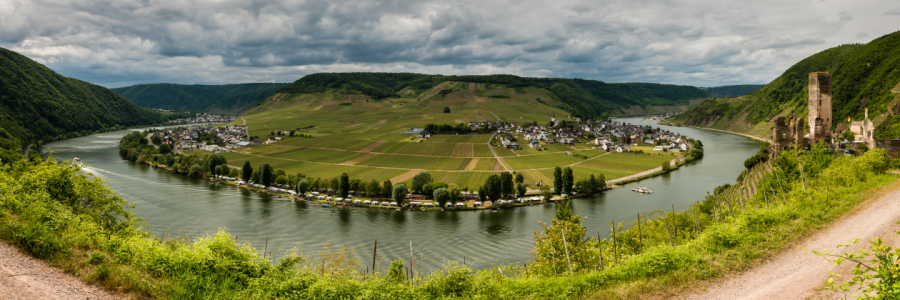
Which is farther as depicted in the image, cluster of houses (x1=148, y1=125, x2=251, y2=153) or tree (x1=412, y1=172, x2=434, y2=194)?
cluster of houses (x1=148, y1=125, x2=251, y2=153)

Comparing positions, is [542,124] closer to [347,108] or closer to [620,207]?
[347,108]

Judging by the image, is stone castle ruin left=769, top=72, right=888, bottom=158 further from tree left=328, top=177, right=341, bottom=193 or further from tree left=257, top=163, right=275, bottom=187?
tree left=257, top=163, right=275, bottom=187

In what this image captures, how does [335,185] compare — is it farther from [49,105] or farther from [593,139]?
[49,105]

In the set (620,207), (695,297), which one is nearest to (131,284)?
(695,297)

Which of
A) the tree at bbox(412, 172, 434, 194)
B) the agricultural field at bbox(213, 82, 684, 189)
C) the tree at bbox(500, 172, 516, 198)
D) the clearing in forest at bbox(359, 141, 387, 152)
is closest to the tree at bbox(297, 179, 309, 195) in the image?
the agricultural field at bbox(213, 82, 684, 189)

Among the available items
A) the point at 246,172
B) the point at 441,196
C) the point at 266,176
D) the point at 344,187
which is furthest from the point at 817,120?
the point at 246,172

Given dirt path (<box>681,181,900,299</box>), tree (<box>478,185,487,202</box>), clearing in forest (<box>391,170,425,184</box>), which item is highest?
dirt path (<box>681,181,900,299</box>)

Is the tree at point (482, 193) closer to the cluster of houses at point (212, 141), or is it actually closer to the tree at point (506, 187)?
the tree at point (506, 187)
